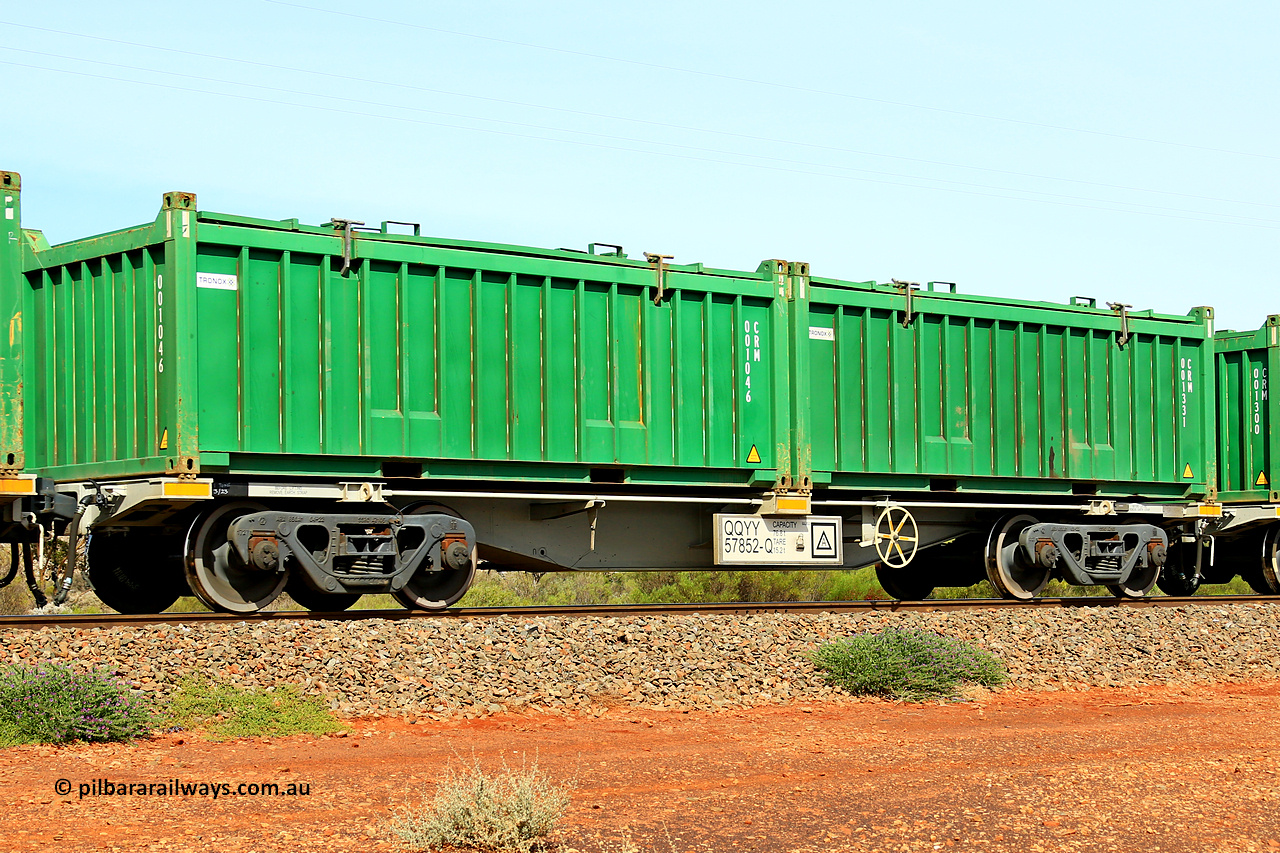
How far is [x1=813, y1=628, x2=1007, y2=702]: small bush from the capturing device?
1032 cm

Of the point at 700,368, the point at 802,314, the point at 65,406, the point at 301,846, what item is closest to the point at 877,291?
the point at 802,314

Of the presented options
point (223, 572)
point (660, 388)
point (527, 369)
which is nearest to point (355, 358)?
point (527, 369)

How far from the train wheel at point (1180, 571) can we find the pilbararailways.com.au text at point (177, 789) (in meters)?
12.9

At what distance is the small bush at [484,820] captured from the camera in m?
5.70

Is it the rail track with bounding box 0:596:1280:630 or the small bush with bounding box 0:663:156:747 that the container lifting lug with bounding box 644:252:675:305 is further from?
the small bush with bounding box 0:663:156:747

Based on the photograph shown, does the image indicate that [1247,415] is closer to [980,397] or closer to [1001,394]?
[1001,394]

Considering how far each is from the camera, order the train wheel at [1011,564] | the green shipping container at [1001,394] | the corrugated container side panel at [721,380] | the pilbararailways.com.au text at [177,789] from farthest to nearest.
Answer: the train wheel at [1011,564], the green shipping container at [1001,394], the corrugated container side panel at [721,380], the pilbararailways.com.au text at [177,789]

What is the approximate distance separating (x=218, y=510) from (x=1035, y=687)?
7074 mm

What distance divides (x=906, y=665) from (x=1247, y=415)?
1012 centimetres

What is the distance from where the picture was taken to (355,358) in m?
11.7

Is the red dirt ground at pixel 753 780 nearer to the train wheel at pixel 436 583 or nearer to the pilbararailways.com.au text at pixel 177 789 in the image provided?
the pilbararailways.com.au text at pixel 177 789

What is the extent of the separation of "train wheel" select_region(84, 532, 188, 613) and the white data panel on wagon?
212 inches

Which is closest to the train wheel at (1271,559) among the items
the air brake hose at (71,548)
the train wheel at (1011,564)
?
the train wheel at (1011,564)

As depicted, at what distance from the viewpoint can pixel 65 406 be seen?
12.0 meters
